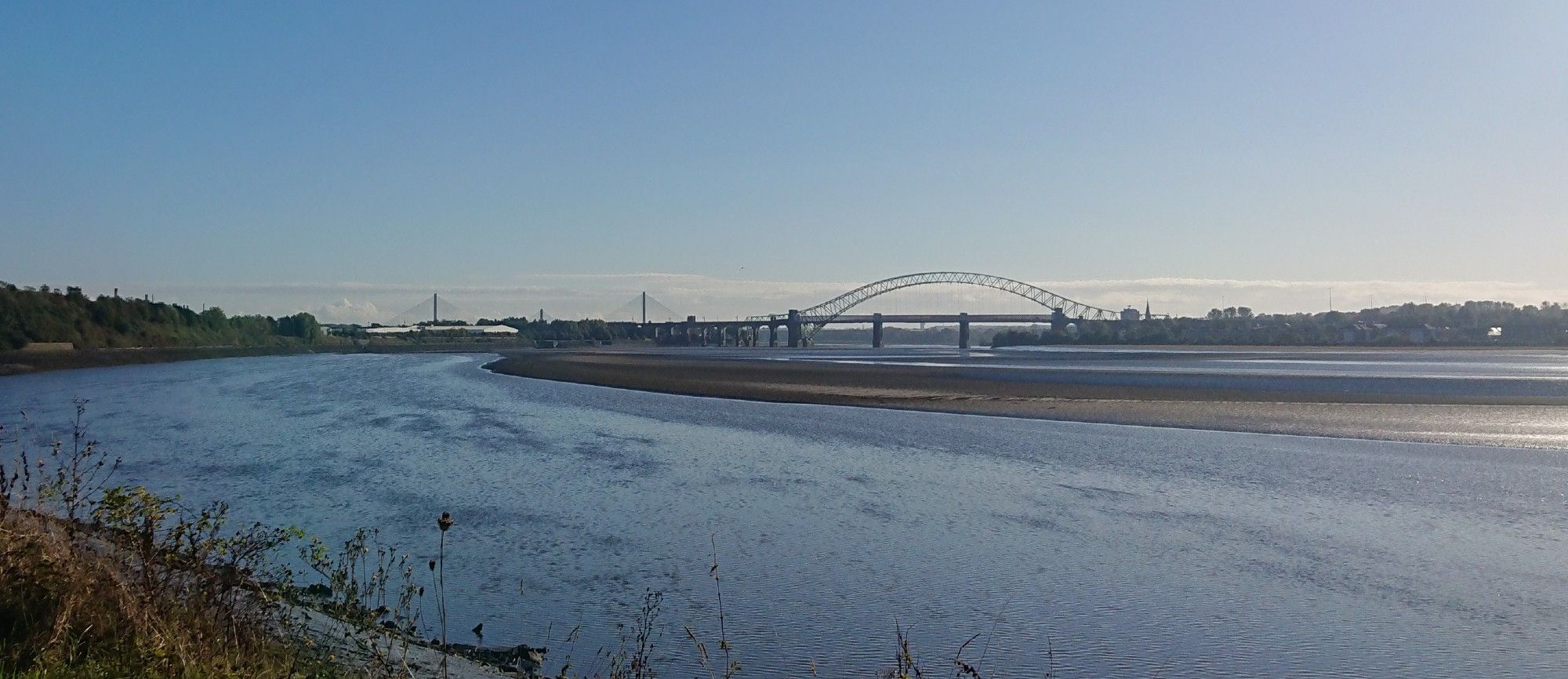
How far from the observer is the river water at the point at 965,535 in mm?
7719

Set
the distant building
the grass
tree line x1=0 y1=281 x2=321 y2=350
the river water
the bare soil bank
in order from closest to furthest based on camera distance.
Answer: the grass → the river water → the bare soil bank → tree line x1=0 y1=281 x2=321 y2=350 → the distant building

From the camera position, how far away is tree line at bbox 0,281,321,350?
73.2m

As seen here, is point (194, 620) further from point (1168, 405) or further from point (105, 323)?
point (105, 323)

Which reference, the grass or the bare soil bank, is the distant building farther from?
the grass

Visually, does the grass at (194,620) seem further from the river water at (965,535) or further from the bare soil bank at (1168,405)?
the bare soil bank at (1168,405)

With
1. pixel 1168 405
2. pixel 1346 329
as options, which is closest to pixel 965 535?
pixel 1168 405

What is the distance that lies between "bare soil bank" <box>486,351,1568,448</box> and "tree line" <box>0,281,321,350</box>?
158 ft

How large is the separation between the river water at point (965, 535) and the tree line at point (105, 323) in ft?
200

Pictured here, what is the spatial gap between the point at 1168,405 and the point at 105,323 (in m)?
83.6

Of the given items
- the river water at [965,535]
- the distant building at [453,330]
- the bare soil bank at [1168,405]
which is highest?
the distant building at [453,330]

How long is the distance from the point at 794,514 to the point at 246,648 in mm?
7695

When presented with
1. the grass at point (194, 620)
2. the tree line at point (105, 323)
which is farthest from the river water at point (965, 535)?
the tree line at point (105, 323)

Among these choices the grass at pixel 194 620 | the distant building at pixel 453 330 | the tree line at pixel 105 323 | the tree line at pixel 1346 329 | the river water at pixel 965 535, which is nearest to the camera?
the grass at pixel 194 620

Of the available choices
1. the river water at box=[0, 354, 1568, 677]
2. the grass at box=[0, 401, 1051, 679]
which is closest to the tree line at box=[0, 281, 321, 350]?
the river water at box=[0, 354, 1568, 677]
